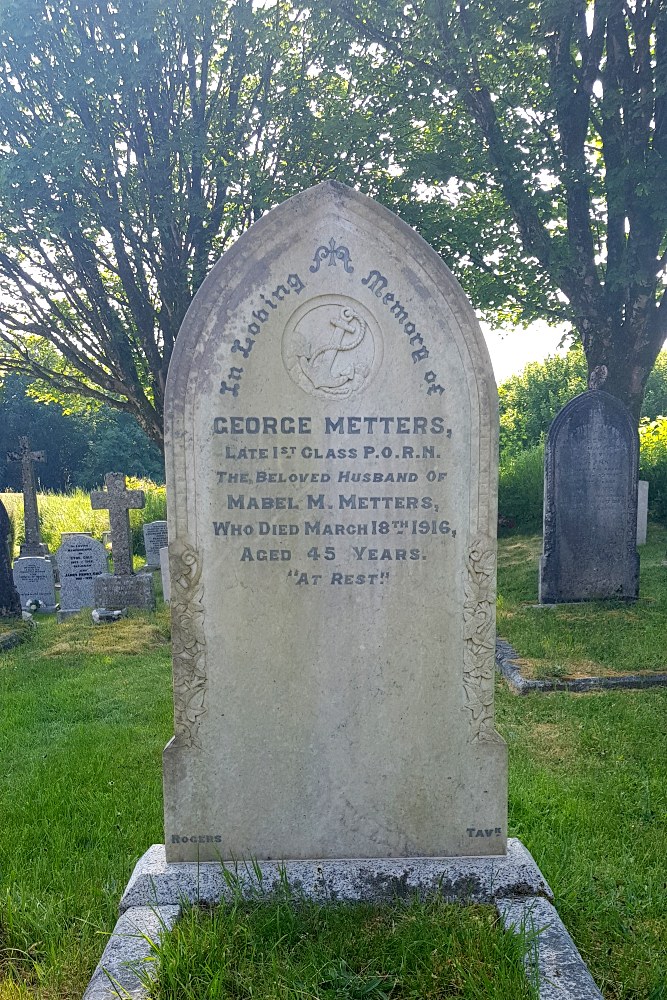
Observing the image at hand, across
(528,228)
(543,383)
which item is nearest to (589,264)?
(528,228)

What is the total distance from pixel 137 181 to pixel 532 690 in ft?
24.6

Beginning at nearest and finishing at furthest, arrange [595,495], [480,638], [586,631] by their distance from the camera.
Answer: [480,638] → [586,631] → [595,495]

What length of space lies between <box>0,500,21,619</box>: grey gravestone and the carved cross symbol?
1.34m

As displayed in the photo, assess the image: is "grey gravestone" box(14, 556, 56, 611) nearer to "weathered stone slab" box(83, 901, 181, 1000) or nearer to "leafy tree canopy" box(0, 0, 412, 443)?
"leafy tree canopy" box(0, 0, 412, 443)

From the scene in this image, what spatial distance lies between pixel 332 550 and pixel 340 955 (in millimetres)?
1340

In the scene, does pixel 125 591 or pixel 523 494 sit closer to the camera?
pixel 125 591

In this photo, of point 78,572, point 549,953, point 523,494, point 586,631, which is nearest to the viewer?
point 549,953

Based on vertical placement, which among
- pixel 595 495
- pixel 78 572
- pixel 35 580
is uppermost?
pixel 595 495

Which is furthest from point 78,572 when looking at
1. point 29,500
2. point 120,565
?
point 29,500

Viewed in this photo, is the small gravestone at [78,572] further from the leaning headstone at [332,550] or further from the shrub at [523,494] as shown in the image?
the leaning headstone at [332,550]

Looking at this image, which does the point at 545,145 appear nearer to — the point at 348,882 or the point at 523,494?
the point at 523,494

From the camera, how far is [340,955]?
2178 millimetres

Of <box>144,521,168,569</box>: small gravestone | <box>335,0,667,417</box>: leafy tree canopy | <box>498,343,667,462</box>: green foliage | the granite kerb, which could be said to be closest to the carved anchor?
the granite kerb

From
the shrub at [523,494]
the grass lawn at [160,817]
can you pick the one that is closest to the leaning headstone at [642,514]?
the shrub at [523,494]
